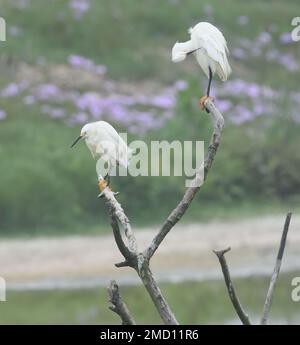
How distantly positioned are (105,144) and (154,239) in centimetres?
42

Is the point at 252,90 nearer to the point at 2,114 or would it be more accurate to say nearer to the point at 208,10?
the point at 208,10

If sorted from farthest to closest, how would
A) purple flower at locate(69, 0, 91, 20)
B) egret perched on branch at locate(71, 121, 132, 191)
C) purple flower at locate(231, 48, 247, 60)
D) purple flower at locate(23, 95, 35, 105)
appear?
purple flower at locate(69, 0, 91, 20)
purple flower at locate(231, 48, 247, 60)
purple flower at locate(23, 95, 35, 105)
egret perched on branch at locate(71, 121, 132, 191)

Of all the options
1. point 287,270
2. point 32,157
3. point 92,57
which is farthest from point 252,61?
point 287,270

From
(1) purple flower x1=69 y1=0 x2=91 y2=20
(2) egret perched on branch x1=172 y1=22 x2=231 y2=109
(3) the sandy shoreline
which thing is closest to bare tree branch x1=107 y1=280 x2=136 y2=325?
(2) egret perched on branch x1=172 y1=22 x2=231 y2=109

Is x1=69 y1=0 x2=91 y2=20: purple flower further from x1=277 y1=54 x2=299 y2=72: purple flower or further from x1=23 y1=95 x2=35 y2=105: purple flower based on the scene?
x1=277 y1=54 x2=299 y2=72: purple flower

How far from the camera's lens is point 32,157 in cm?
1189

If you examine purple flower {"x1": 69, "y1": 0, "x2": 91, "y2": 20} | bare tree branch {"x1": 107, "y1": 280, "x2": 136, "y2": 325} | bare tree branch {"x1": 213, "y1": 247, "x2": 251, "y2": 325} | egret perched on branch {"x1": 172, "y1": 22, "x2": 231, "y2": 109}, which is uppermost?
purple flower {"x1": 69, "y1": 0, "x2": 91, "y2": 20}

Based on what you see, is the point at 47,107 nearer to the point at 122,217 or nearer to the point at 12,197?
the point at 12,197

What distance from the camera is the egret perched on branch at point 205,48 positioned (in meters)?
2.14

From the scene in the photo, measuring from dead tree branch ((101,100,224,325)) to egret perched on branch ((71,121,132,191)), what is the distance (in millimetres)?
213

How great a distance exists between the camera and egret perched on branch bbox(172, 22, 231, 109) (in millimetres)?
2143

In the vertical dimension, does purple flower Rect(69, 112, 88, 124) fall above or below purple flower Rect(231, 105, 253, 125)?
below

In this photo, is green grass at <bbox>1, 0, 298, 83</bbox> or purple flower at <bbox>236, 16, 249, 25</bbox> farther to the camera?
purple flower at <bbox>236, 16, 249, 25</bbox>
